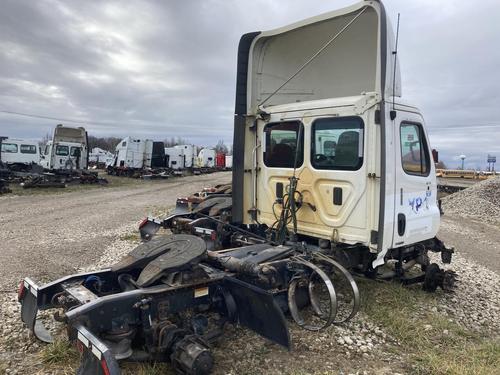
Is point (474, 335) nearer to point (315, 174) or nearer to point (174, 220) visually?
point (315, 174)

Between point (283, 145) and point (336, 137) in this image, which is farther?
point (283, 145)

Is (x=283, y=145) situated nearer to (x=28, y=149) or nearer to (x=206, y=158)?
(x=28, y=149)

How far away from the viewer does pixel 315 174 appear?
17.9 feet

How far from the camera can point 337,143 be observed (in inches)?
206

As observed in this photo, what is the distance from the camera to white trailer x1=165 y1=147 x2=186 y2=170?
3916cm

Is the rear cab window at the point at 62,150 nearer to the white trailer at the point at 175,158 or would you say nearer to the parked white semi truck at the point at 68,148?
the parked white semi truck at the point at 68,148

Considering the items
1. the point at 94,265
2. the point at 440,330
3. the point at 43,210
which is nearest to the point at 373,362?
the point at 440,330

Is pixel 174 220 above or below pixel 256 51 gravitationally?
below

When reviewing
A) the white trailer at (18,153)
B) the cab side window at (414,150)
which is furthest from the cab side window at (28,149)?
the cab side window at (414,150)

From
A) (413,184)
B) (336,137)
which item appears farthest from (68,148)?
(413,184)

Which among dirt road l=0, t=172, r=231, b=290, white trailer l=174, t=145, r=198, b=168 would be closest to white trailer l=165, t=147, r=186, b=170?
white trailer l=174, t=145, r=198, b=168

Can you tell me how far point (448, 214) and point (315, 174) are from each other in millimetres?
13943

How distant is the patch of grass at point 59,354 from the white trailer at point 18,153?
2684 cm

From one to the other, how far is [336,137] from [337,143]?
77 mm
